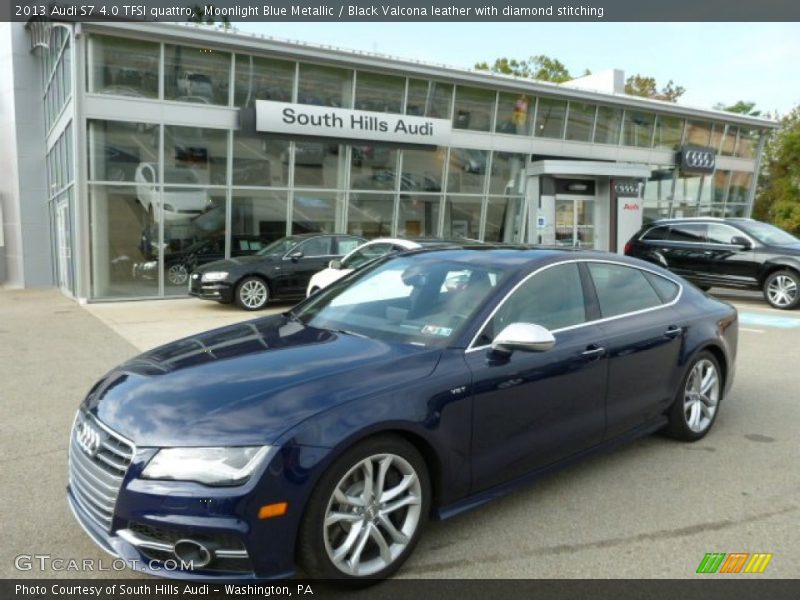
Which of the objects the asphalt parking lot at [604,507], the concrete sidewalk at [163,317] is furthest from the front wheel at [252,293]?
the asphalt parking lot at [604,507]

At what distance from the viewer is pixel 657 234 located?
14.7 metres

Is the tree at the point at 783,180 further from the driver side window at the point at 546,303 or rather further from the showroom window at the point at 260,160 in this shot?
the driver side window at the point at 546,303

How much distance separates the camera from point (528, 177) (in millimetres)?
21344

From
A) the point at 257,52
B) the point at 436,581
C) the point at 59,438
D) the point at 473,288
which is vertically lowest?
the point at 59,438

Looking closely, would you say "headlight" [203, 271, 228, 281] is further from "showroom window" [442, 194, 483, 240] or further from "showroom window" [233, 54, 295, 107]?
"showroom window" [442, 194, 483, 240]

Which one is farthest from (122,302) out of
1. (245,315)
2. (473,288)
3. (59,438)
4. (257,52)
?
(473,288)

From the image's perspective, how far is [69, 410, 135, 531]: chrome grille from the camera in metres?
2.68

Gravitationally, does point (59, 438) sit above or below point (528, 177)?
below

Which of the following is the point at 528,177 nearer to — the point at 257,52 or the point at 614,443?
the point at 257,52

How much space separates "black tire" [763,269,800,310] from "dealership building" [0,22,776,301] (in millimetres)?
9180

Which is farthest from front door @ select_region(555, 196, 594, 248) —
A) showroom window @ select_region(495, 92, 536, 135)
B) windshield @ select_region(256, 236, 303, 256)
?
windshield @ select_region(256, 236, 303, 256)

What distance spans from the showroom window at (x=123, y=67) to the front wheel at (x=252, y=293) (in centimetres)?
549

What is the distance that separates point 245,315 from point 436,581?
927 cm

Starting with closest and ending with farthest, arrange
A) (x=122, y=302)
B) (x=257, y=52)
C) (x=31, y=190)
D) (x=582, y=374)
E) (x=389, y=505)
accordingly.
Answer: (x=389, y=505) < (x=582, y=374) < (x=122, y=302) < (x=257, y=52) < (x=31, y=190)
